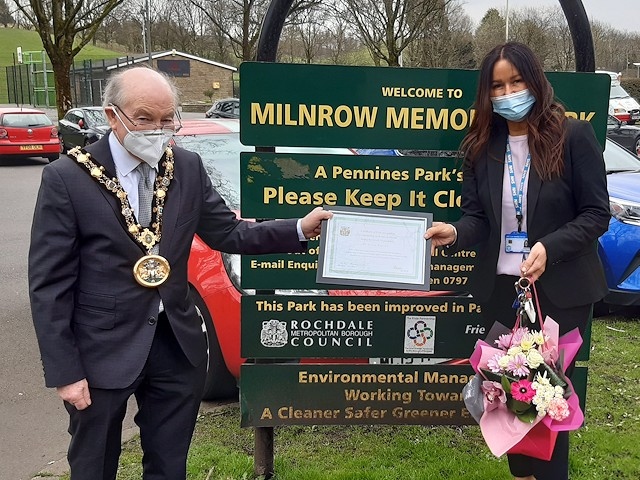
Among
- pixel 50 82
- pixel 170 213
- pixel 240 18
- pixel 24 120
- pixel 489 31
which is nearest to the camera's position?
pixel 170 213

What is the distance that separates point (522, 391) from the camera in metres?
2.50

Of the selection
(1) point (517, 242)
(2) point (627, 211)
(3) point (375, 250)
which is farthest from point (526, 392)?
(2) point (627, 211)

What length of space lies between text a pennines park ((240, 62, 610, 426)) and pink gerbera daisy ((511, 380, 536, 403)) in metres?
0.82

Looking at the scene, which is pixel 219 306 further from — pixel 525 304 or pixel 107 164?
pixel 525 304

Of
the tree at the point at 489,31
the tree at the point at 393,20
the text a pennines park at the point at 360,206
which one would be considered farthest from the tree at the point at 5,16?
the text a pennines park at the point at 360,206

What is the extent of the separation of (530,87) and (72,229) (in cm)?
172

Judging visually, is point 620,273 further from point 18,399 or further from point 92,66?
point 92,66

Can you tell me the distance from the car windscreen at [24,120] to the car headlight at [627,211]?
15752 millimetres

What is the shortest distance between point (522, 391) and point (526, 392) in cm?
2

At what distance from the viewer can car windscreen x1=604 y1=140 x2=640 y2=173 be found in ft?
23.0

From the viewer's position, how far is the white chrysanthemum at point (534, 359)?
98.7 inches

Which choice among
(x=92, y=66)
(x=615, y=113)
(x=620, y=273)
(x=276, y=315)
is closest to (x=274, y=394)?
(x=276, y=315)

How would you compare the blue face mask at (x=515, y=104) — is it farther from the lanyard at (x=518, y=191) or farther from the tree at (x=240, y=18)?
the tree at (x=240, y=18)

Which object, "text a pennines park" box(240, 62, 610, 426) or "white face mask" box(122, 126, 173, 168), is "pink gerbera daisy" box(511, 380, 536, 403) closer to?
"text a pennines park" box(240, 62, 610, 426)
